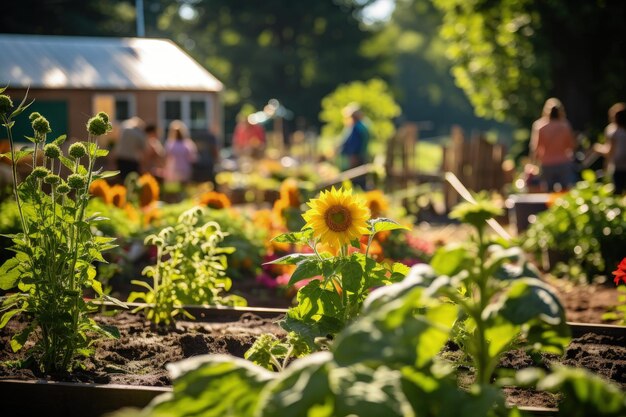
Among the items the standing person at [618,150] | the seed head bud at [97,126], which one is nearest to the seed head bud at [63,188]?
the seed head bud at [97,126]

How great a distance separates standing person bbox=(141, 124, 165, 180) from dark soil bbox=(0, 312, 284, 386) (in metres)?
9.68

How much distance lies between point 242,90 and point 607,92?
37.1 m

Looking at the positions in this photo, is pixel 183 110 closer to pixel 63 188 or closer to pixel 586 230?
pixel 586 230

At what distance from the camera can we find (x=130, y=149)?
1396 cm

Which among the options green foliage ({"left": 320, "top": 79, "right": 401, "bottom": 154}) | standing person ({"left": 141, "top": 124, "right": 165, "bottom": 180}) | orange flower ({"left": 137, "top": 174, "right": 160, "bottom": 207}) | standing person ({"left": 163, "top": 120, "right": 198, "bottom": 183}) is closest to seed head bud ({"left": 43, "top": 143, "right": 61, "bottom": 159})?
orange flower ({"left": 137, "top": 174, "right": 160, "bottom": 207})

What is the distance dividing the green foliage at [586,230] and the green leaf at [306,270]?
513 cm

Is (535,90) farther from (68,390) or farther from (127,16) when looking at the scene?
(127,16)

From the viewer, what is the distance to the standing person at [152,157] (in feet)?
46.7

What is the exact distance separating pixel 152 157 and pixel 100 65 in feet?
37.8

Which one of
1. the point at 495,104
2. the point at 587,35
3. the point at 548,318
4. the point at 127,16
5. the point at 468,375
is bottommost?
the point at 468,375

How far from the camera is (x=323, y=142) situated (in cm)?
4278

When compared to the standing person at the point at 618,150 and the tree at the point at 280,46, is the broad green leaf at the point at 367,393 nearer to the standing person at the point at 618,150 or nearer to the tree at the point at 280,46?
the standing person at the point at 618,150

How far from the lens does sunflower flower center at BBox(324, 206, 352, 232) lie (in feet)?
11.6

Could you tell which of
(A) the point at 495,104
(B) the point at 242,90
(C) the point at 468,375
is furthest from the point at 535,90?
(B) the point at 242,90
